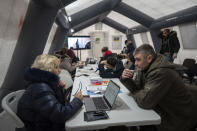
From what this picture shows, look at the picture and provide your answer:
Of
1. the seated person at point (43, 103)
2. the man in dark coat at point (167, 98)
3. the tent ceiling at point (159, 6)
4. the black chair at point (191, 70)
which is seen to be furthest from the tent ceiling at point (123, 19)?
the seated person at point (43, 103)

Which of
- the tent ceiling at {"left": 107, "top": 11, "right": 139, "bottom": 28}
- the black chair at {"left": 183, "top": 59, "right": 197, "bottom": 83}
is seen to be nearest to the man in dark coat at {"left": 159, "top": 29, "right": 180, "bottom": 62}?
the black chair at {"left": 183, "top": 59, "right": 197, "bottom": 83}

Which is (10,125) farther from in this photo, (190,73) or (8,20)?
(190,73)

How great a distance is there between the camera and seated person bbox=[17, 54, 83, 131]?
1.09 meters

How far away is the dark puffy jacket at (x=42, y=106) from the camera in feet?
3.57

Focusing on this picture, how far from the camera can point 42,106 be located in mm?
1072

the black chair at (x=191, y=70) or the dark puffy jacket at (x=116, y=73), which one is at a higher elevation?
the dark puffy jacket at (x=116, y=73)

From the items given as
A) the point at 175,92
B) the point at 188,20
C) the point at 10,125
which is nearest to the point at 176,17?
the point at 188,20

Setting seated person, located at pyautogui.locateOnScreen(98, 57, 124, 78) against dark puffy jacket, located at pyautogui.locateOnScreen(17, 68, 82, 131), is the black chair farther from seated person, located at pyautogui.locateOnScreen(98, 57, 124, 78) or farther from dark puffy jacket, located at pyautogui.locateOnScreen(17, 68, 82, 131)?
dark puffy jacket, located at pyautogui.locateOnScreen(17, 68, 82, 131)

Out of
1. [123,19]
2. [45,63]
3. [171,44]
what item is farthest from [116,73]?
[123,19]

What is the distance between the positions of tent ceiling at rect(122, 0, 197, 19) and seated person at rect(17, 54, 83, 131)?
4370 millimetres

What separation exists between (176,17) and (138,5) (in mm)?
1670

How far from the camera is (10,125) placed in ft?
5.26

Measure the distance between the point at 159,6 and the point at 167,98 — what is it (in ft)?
15.0

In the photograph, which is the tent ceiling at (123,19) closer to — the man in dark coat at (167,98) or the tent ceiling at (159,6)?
the tent ceiling at (159,6)
